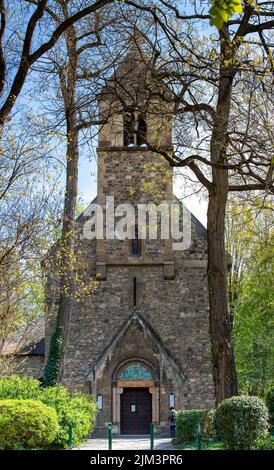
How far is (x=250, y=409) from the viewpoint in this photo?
46.8ft

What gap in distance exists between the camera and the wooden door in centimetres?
2538

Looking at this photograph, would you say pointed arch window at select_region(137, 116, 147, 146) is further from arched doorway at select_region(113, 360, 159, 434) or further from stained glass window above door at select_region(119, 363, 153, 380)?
arched doorway at select_region(113, 360, 159, 434)

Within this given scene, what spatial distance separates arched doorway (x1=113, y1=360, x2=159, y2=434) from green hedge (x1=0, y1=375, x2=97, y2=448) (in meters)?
4.50

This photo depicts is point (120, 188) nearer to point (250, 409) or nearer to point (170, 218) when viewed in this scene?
point (170, 218)

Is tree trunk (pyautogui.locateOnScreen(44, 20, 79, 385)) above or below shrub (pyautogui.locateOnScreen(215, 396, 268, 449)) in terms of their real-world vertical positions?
above

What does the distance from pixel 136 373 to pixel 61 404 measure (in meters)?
7.81

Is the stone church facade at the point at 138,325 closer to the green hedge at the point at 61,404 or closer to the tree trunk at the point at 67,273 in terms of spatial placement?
the tree trunk at the point at 67,273

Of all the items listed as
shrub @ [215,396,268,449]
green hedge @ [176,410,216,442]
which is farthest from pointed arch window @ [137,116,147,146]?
green hedge @ [176,410,216,442]

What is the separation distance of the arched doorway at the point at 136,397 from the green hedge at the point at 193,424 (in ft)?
23.1

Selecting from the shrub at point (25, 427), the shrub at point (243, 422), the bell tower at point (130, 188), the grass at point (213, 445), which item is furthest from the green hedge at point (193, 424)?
the bell tower at point (130, 188)

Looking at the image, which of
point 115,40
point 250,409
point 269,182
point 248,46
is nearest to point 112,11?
point 115,40

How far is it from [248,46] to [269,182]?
293cm

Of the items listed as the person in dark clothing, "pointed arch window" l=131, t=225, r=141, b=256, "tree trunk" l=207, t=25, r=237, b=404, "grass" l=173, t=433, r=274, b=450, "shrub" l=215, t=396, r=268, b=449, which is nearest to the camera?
"grass" l=173, t=433, r=274, b=450

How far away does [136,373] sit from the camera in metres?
25.6
